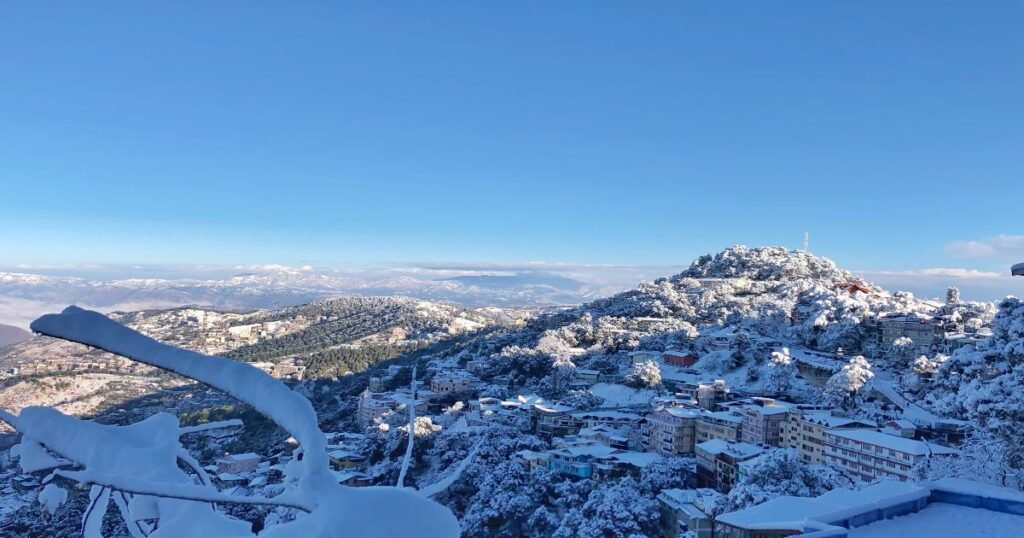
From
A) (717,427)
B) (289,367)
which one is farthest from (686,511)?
(289,367)

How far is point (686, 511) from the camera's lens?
15.6 m

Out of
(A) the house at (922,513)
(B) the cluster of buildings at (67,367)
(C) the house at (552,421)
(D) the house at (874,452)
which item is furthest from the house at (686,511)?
(B) the cluster of buildings at (67,367)

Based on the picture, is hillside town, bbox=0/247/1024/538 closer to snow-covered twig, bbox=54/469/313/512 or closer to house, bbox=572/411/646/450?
house, bbox=572/411/646/450

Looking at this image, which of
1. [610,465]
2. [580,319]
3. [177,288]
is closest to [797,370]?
[610,465]

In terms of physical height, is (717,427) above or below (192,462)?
below

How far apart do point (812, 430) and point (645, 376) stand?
39.6 ft

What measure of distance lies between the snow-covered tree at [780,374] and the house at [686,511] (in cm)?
1609

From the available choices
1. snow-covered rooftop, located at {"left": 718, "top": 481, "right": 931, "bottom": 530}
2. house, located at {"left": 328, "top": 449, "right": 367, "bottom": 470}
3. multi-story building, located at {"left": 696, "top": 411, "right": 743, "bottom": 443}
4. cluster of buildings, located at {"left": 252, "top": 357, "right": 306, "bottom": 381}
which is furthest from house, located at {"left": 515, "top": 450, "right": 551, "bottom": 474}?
cluster of buildings, located at {"left": 252, "top": 357, "right": 306, "bottom": 381}

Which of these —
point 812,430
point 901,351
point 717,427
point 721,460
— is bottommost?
point 721,460

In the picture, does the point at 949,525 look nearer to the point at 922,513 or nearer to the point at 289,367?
the point at 922,513

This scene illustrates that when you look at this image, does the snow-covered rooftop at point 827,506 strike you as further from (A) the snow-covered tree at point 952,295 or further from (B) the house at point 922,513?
(A) the snow-covered tree at point 952,295

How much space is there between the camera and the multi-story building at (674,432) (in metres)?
23.7

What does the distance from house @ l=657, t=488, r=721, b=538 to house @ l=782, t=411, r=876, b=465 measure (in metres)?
6.73

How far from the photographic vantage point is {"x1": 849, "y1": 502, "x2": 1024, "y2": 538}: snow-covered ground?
15.6 feet
